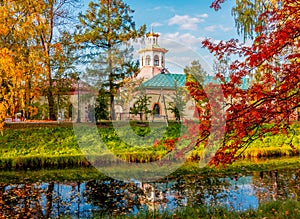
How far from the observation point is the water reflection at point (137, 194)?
595cm

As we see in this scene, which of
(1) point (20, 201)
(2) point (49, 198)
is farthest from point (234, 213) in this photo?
(1) point (20, 201)

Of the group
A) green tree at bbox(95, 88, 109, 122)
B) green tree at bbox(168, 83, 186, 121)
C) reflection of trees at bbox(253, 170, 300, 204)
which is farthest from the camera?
green tree at bbox(168, 83, 186, 121)

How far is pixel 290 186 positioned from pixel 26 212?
17.1 feet

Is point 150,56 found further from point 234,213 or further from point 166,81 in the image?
point 234,213

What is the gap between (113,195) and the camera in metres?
6.96

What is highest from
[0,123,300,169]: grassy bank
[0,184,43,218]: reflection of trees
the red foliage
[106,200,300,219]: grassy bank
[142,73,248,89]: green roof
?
[142,73,248,89]: green roof

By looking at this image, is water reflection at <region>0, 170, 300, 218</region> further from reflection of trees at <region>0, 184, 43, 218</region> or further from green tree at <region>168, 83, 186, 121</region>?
green tree at <region>168, 83, 186, 121</region>

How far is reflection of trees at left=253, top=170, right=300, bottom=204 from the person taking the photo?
650 cm

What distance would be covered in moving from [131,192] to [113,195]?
0.41 meters

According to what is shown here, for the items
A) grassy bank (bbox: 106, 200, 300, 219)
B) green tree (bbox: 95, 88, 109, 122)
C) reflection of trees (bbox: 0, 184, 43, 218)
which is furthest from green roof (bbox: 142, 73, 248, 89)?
grassy bank (bbox: 106, 200, 300, 219)

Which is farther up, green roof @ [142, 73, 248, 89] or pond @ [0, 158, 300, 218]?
green roof @ [142, 73, 248, 89]

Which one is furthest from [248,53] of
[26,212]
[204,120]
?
[26,212]

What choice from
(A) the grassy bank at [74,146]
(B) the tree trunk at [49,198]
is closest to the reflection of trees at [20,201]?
(B) the tree trunk at [49,198]

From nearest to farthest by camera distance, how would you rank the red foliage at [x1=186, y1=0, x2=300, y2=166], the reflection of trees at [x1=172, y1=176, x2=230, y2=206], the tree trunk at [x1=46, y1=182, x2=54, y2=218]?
the red foliage at [x1=186, y1=0, x2=300, y2=166] → the tree trunk at [x1=46, y1=182, x2=54, y2=218] → the reflection of trees at [x1=172, y1=176, x2=230, y2=206]
